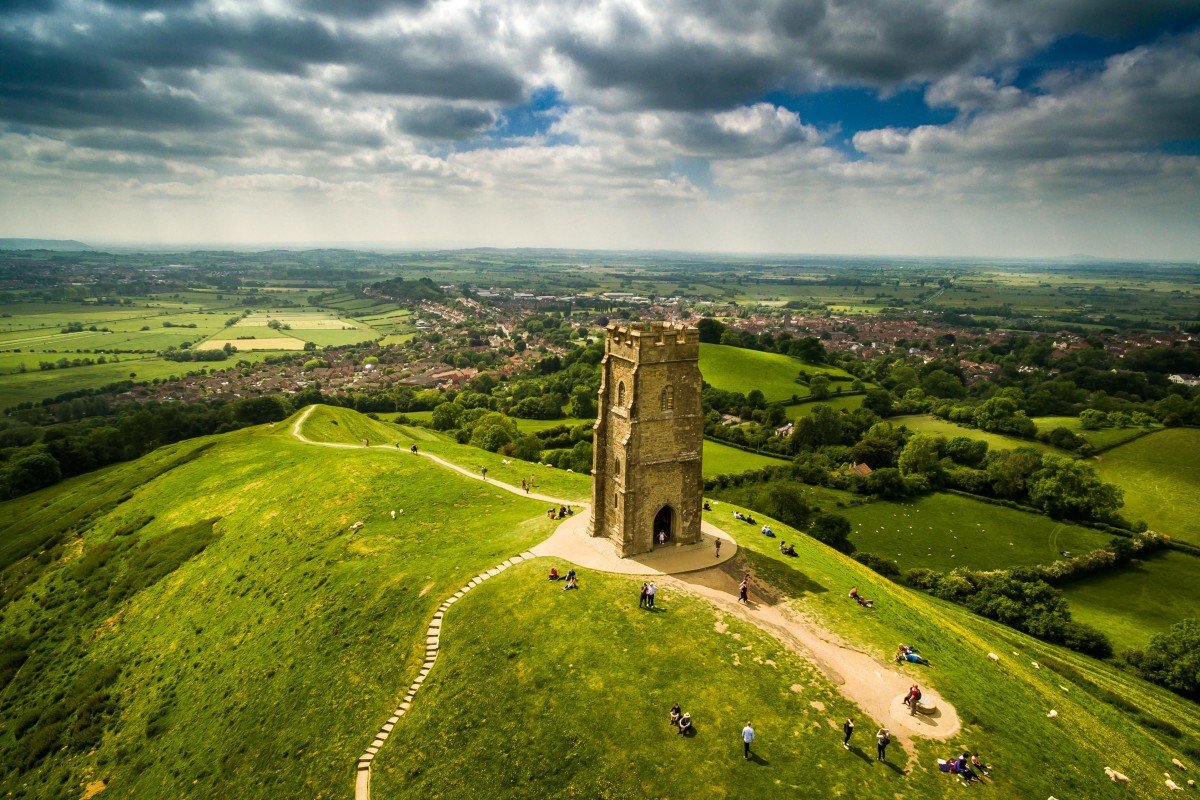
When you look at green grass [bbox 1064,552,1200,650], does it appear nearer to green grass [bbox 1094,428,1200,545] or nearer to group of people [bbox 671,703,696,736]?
green grass [bbox 1094,428,1200,545]

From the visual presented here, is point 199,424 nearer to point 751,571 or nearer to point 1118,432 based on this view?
point 751,571

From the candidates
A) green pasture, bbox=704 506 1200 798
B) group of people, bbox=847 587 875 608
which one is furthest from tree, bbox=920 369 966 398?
group of people, bbox=847 587 875 608

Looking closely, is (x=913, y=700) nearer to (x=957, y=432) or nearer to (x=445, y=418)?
(x=445, y=418)

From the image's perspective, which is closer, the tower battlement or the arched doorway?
the tower battlement

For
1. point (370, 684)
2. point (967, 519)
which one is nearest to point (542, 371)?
point (967, 519)

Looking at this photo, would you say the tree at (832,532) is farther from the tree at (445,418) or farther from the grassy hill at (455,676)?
the tree at (445,418)

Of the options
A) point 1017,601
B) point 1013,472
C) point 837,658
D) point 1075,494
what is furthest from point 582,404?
point 837,658

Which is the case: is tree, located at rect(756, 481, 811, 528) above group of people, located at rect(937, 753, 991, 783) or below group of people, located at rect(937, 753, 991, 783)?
below
